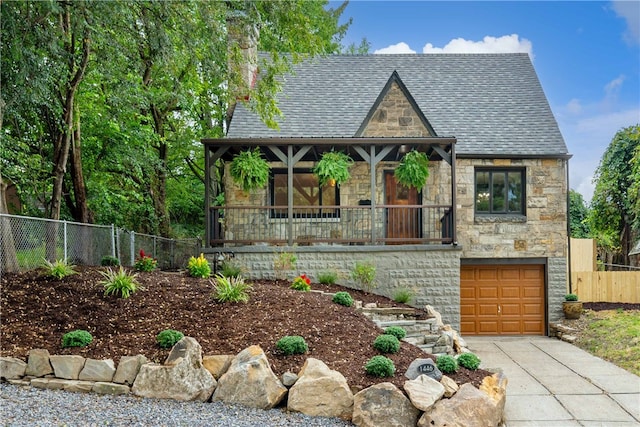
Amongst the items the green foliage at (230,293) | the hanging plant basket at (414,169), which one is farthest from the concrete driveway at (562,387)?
the hanging plant basket at (414,169)

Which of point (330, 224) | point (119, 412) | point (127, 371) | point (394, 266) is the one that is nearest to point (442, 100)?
point (330, 224)

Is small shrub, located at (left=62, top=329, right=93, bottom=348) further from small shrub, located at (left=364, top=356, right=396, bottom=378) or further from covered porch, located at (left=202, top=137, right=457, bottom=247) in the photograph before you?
covered porch, located at (left=202, top=137, right=457, bottom=247)

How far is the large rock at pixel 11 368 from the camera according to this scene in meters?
4.94

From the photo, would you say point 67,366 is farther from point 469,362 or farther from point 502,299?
point 502,299

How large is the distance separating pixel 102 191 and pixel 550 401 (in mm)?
10878

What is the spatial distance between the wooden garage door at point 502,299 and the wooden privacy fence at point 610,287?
1.91 meters

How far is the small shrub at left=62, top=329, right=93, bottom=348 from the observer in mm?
5395

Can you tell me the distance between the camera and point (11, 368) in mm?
4961

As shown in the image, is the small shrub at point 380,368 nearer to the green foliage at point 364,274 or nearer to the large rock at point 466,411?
the large rock at point 466,411

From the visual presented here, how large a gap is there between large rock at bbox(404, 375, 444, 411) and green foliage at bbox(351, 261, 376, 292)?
5.12m

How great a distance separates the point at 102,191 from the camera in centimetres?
1188

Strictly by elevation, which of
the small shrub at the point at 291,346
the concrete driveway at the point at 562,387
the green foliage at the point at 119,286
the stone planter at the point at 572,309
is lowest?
the concrete driveway at the point at 562,387

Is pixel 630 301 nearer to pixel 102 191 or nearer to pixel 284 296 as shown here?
pixel 284 296

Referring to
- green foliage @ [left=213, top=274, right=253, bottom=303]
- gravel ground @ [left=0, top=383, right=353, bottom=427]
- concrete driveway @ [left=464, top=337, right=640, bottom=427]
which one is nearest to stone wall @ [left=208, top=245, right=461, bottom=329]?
concrete driveway @ [left=464, top=337, right=640, bottom=427]
